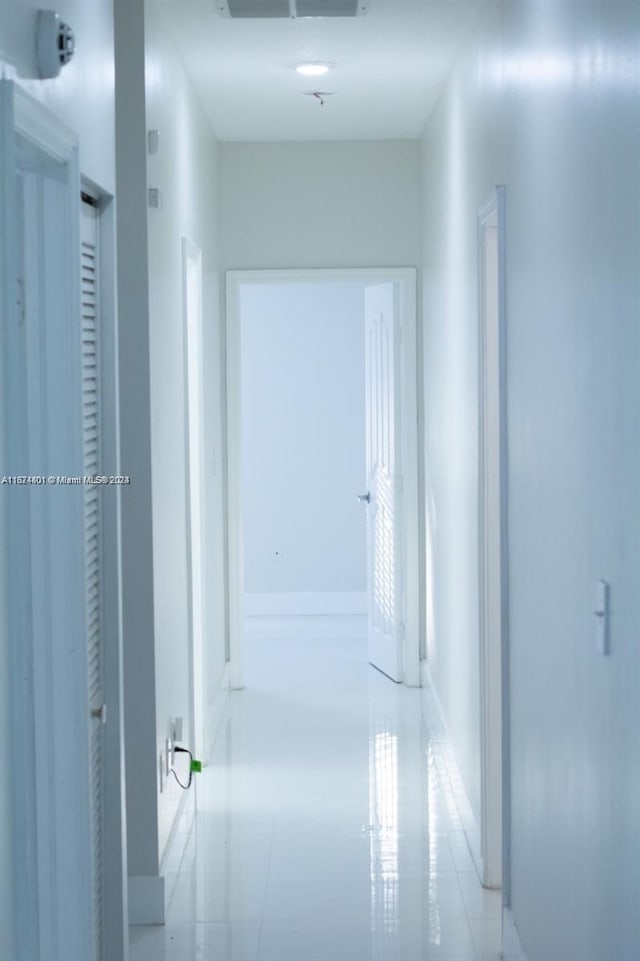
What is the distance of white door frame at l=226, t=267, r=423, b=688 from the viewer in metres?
7.19

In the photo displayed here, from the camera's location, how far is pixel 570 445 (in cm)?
276

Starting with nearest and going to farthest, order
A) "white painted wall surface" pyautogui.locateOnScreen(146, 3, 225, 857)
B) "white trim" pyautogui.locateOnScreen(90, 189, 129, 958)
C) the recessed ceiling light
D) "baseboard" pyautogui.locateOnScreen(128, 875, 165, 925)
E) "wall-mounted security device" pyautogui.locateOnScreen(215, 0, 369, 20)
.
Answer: "white trim" pyautogui.locateOnScreen(90, 189, 129, 958)
"wall-mounted security device" pyautogui.locateOnScreen(215, 0, 369, 20)
"baseboard" pyautogui.locateOnScreen(128, 875, 165, 925)
"white painted wall surface" pyautogui.locateOnScreen(146, 3, 225, 857)
the recessed ceiling light

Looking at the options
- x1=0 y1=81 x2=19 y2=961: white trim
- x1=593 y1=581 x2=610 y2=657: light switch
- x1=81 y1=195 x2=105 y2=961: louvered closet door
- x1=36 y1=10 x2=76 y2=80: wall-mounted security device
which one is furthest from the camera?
x1=81 y1=195 x2=105 y2=961: louvered closet door

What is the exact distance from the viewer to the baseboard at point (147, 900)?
4133mm

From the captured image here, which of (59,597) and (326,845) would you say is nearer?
(59,597)

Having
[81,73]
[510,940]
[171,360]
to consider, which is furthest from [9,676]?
[171,360]

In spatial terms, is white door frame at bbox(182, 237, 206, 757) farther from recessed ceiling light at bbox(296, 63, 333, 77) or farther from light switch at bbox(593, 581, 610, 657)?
light switch at bbox(593, 581, 610, 657)

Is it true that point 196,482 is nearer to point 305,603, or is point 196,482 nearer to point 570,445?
point 570,445

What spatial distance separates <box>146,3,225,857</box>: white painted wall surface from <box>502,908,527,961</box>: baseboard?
3.78 feet

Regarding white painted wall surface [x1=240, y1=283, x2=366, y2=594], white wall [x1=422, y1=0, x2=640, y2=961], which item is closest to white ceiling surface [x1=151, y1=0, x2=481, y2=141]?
white wall [x1=422, y1=0, x2=640, y2=961]

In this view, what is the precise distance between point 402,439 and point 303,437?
6.86 feet

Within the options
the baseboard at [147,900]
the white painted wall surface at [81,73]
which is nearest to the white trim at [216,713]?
the baseboard at [147,900]

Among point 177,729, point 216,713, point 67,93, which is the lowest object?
point 216,713

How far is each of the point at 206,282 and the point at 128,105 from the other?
226 centimetres
